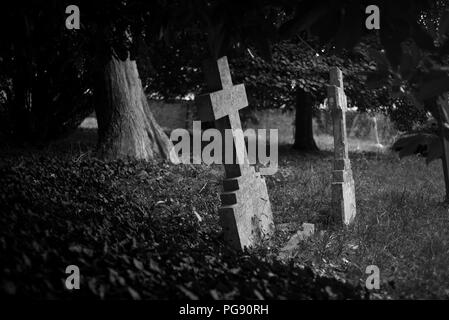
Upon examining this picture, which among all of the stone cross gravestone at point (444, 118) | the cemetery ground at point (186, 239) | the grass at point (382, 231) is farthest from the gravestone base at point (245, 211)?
the stone cross gravestone at point (444, 118)

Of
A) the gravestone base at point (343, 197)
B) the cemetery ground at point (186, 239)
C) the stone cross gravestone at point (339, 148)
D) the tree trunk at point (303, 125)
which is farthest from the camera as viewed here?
the tree trunk at point (303, 125)

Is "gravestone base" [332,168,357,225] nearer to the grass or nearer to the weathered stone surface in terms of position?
the grass

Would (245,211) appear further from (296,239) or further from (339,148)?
(339,148)

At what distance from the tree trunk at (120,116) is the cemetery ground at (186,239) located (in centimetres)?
83

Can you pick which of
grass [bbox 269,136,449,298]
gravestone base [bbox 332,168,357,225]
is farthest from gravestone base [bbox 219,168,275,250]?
gravestone base [bbox 332,168,357,225]

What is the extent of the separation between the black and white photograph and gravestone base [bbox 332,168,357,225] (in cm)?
3

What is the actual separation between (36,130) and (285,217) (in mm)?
8094

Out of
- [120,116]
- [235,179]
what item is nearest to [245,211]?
[235,179]

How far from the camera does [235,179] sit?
4875mm

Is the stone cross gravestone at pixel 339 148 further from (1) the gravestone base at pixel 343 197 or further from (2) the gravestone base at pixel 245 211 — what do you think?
(2) the gravestone base at pixel 245 211

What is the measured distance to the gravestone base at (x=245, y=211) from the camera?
4570mm

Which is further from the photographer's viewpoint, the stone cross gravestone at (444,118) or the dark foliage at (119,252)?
the stone cross gravestone at (444,118)

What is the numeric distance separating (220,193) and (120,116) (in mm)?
4318

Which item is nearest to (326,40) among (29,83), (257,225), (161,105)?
(257,225)
